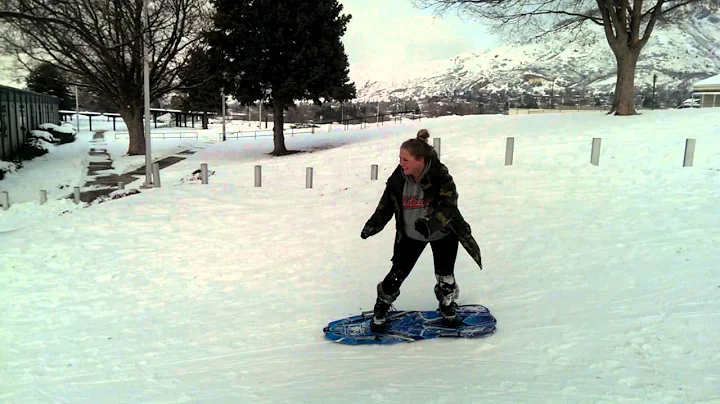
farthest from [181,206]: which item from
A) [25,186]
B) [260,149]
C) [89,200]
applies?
[260,149]

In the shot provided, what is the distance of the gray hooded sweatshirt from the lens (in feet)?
14.5

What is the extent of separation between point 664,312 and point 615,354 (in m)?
1.00

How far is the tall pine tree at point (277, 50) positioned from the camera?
2633cm

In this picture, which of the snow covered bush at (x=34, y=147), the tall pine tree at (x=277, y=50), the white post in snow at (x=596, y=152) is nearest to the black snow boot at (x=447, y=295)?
the white post in snow at (x=596, y=152)

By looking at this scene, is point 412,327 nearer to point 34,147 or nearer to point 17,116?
point 34,147

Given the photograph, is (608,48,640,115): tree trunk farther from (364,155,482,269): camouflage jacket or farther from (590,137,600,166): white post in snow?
(364,155,482,269): camouflage jacket

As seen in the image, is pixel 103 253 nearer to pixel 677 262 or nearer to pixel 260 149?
pixel 677 262

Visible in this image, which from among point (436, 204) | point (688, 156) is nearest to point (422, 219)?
point (436, 204)

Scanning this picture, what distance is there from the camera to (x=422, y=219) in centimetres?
424

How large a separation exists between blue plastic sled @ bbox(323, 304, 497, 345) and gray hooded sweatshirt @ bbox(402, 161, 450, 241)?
2.84ft

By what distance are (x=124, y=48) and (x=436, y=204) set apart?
2876 cm

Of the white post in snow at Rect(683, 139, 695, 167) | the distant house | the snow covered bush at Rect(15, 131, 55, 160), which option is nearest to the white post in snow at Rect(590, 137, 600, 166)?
the white post in snow at Rect(683, 139, 695, 167)

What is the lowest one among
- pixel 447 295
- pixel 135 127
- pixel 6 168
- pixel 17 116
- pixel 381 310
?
pixel 6 168

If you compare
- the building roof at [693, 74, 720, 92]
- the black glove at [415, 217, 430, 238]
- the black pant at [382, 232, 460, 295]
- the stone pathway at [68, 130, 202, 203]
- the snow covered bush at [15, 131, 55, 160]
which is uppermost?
the building roof at [693, 74, 720, 92]
